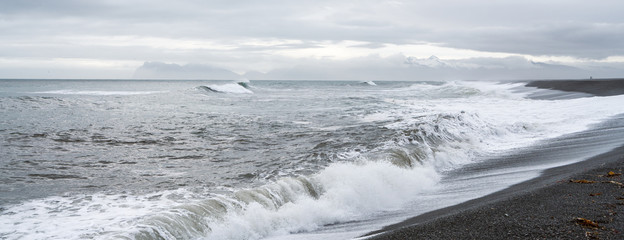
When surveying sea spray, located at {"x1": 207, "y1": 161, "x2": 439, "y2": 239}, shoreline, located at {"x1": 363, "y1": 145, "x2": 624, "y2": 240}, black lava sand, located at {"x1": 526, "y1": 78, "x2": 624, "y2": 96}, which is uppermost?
black lava sand, located at {"x1": 526, "y1": 78, "x2": 624, "y2": 96}

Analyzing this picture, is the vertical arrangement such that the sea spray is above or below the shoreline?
below

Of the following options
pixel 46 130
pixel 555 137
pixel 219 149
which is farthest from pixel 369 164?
pixel 46 130

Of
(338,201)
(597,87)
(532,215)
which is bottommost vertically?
(338,201)

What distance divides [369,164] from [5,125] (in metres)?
11.8

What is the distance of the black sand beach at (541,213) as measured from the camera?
4.04 meters

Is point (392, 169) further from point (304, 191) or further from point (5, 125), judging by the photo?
point (5, 125)

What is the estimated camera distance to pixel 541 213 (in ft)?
15.0

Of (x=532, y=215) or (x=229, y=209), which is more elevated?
(x=532, y=215)

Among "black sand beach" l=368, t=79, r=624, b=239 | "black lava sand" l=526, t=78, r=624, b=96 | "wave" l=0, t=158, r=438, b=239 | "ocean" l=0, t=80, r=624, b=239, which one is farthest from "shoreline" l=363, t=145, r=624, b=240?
"black lava sand" l=526, t=78, r=624, b=96

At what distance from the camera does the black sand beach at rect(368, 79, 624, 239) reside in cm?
404

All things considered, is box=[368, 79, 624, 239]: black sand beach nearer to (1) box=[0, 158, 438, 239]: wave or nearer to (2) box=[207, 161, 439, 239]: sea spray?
(2) box=[207, 161, 439, 239]: sea spray

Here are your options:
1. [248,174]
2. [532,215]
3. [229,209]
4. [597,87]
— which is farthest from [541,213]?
[597,87]

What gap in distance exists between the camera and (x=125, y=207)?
18.9 feet

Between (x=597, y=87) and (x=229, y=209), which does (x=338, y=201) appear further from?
(x=597, y=87)
